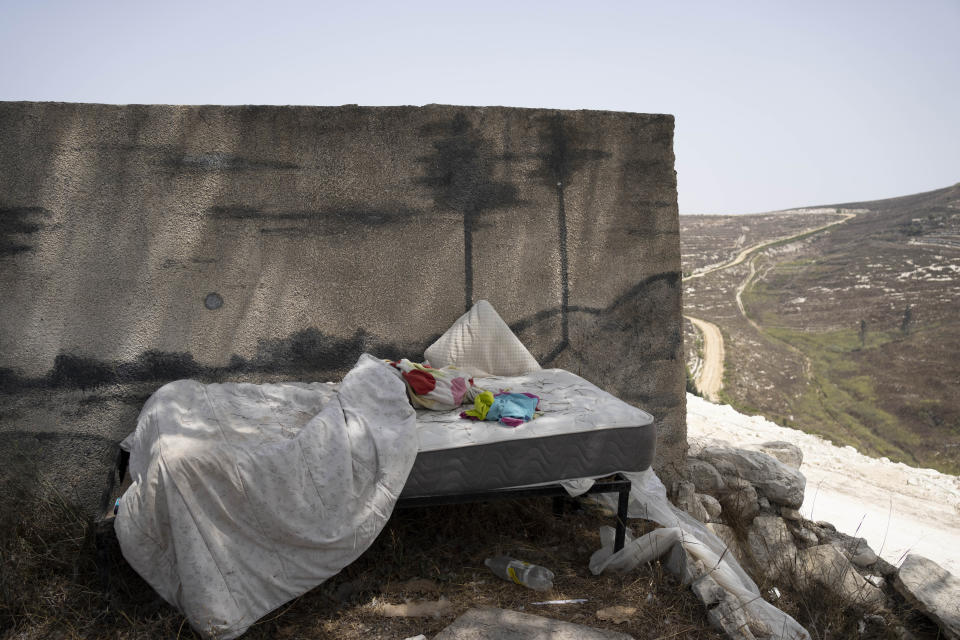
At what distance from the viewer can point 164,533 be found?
6.90 ft

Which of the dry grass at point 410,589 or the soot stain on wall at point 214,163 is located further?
the soot stain on wall at point 214,163

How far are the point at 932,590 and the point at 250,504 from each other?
307 centimetres

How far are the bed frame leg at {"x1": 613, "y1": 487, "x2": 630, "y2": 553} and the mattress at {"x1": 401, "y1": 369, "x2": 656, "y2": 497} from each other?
0.12 meters

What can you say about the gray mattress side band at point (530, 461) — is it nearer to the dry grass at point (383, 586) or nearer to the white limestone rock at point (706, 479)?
the dry grass at point (383, 586)

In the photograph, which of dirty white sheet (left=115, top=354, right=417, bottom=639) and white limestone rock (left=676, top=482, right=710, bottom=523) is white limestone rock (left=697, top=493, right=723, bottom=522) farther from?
dirty white sheet (left=115, top=354, right=417, bottom=639)

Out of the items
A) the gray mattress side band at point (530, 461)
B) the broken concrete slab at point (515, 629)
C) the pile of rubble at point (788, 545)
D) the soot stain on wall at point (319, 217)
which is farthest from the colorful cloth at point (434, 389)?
the pile of rubble at point (788, 545)

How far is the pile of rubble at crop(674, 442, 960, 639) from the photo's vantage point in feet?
9.66

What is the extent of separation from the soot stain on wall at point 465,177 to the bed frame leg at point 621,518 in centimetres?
142

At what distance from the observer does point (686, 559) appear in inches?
101

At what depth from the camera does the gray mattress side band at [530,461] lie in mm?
2426

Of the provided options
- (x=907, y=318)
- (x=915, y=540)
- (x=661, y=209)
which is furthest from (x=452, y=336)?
(x=907, y=318)

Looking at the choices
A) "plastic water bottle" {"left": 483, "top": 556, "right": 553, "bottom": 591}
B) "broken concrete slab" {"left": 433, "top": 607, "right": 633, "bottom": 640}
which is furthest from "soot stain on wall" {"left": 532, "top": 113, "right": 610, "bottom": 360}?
"broken concrete slab" {"left": 433, "top": 607, "right": 633, "bottom": 640}

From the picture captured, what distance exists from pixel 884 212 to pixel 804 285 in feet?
30.6

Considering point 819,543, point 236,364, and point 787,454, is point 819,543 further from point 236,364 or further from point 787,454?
point 236,364
